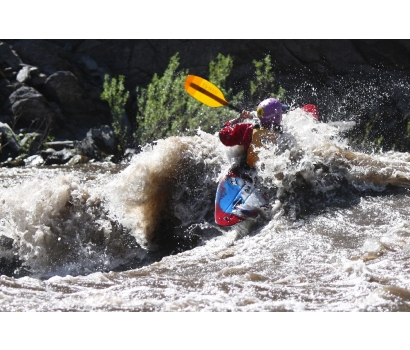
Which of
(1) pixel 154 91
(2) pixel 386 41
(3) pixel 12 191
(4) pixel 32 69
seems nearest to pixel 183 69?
(1) pixel 154 91

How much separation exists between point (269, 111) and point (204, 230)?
3.64 feet

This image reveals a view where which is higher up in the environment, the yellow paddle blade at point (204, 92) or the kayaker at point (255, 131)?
the yellow paddle blade at point (204, 92)

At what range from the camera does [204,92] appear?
5.47 meters

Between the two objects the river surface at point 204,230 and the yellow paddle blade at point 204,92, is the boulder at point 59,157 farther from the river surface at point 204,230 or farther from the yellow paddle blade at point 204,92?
the river surface at point 204,230

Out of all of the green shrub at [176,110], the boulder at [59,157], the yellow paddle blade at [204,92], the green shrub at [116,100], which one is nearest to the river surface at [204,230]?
the yellow paddle blade at [204,92]

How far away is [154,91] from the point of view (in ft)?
37.3

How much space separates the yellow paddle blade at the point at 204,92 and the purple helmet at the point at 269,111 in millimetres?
768

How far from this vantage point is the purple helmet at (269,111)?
468 cm

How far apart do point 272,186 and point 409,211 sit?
1.04 meters

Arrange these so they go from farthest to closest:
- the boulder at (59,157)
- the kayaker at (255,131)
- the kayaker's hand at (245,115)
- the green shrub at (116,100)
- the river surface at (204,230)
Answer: the green shrub at (116,100), the boulder at (59,157), the kayaker's hand at (245,115), the kayaker at (255,131), the river surface at (204,230)

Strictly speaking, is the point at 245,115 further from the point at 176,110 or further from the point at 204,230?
the point at 176,110

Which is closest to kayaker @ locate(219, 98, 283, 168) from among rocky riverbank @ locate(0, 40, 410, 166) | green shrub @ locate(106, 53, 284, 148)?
green shrub @ locate(106, 53, 284, 148)

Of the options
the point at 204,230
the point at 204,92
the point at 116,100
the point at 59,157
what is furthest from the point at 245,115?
the point at 116,100

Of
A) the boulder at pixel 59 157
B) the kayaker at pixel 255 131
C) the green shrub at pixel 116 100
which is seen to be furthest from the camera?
the green shrub at pixel 116 100
